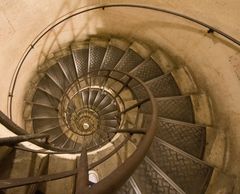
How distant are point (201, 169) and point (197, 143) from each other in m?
0.48

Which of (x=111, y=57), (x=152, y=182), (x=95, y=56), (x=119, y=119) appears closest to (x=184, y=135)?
(x=152, y=182)

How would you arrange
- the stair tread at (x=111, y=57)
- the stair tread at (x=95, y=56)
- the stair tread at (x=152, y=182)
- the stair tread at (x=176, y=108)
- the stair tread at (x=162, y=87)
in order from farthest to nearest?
1. the stair tread at (x=95, y=56)
2. the stair tread at (x=111, y=57)
3. the stair tread at (x=162, y=87)
4. the stair tread at (x=176, y=108)
5. the stair tread at (x=152, y=182)

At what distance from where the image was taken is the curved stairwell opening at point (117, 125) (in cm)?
197

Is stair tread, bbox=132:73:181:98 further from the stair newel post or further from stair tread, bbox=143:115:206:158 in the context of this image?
the stair newel post

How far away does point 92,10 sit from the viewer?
160 inches

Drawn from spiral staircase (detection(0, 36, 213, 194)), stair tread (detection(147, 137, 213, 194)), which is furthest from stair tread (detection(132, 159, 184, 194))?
stair tread (detection(147, 137, 213, 194))

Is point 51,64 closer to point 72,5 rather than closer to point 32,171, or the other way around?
point 72,5

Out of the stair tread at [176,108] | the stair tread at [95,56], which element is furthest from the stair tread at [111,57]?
the stair tread at [176,108]

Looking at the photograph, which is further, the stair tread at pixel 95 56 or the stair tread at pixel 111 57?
the stair tread at pixel 95 56

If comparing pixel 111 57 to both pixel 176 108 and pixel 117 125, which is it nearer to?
pixel 117 125

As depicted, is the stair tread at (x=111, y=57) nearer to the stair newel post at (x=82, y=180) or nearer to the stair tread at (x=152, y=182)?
the stair tread at (x=152, y=182)

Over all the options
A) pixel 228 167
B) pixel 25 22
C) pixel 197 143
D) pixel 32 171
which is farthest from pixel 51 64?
pixel 228 167

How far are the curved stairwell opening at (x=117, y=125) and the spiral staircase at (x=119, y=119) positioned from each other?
0.01 meters

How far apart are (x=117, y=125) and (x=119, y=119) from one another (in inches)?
9.4
